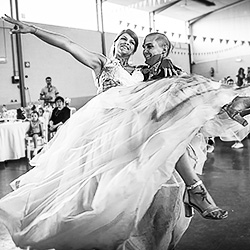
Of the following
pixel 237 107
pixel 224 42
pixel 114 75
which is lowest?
pixel 237 107

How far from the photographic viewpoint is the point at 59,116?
613 centimetres

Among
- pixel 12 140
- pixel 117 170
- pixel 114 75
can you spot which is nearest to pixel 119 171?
pixel 117 170

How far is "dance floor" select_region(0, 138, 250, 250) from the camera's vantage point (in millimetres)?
2408

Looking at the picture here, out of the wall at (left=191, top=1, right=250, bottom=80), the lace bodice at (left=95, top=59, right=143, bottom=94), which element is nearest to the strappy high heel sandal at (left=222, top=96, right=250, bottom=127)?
the lace bodice at (left=95, top=59, right=143, bottom=94)

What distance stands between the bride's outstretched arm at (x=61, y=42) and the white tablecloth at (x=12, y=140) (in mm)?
3915

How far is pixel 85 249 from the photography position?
174cm

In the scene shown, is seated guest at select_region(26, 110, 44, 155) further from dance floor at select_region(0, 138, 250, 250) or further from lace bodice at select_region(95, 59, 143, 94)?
lace bodice at select_region(95, 59, 143, 94)

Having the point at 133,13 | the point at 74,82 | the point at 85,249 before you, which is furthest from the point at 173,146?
the point at 133,13

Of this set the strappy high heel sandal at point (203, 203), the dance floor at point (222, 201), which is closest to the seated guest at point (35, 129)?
the dance floor at point (222, 201)

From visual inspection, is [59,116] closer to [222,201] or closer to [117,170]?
[222,201]

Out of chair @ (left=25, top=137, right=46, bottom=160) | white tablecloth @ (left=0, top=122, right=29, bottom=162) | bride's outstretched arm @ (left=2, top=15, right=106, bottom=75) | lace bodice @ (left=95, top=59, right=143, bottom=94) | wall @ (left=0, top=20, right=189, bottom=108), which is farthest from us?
wall @ (left=0, top=20, right=189, bottom=108)

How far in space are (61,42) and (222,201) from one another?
1869mm

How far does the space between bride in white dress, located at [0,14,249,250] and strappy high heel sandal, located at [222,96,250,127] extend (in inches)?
1.1

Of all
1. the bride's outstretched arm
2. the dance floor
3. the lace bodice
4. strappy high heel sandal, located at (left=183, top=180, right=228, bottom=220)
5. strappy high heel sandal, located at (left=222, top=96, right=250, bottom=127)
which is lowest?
the dance floor
